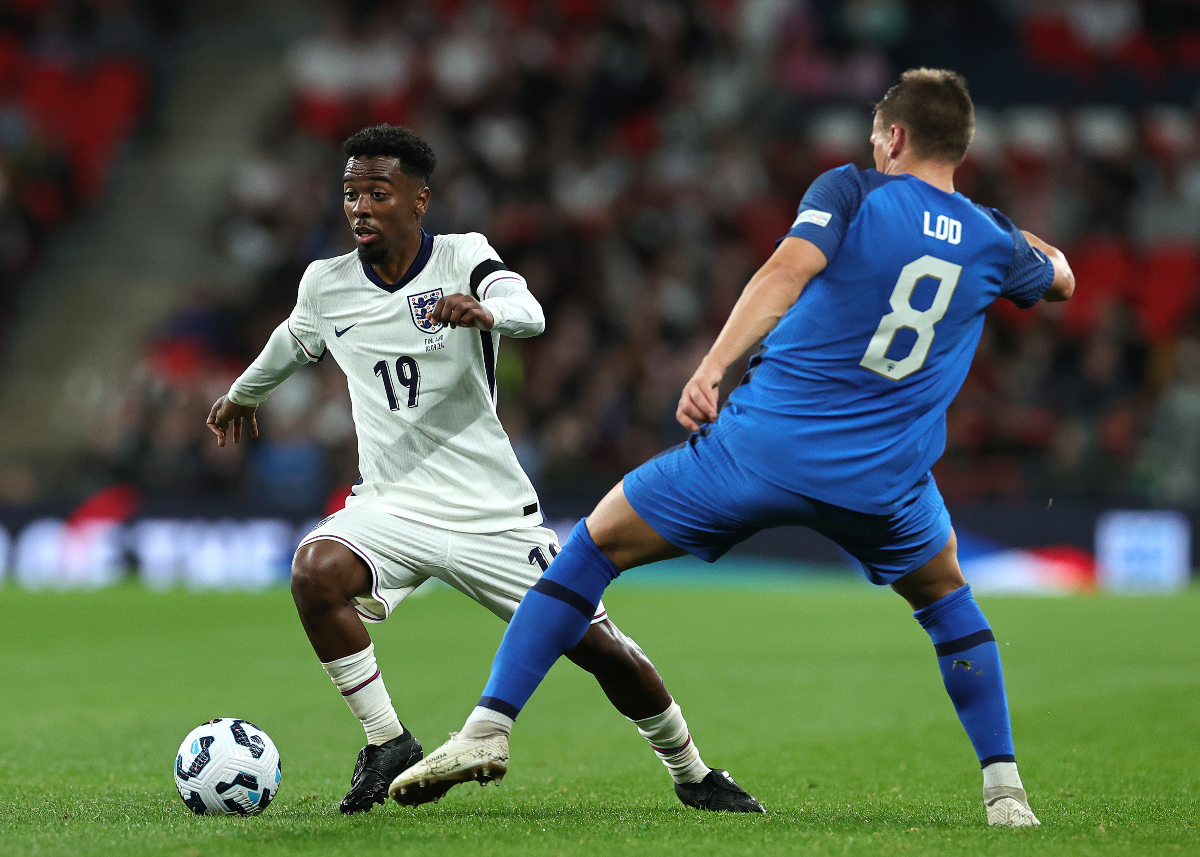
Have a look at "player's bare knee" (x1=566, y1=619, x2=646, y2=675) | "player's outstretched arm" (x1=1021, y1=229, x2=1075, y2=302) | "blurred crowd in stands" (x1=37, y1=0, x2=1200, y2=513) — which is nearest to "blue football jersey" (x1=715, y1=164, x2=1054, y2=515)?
"player's outstretched arm" (x1=1021, y1=229, x2=1075, y2=302)

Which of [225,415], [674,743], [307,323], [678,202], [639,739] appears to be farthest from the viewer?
[678,202]

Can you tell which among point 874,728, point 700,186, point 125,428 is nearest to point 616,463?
point 700,186

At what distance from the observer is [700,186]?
17.4 meters

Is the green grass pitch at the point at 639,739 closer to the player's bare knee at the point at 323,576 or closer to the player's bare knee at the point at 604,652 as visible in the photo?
the player's bare knee at the point at 604,652

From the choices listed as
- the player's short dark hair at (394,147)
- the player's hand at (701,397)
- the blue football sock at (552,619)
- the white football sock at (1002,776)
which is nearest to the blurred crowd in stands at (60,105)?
the player's short dark hair at (394,147)

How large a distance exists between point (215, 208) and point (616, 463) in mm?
8479

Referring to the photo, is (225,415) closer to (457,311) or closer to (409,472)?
(409,472)

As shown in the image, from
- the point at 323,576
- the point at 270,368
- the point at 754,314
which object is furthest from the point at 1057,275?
the point at 270,368

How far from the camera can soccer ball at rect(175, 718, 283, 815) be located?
15.3 feet

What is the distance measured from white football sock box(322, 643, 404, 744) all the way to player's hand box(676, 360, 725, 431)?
4.80ft

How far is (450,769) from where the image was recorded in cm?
413

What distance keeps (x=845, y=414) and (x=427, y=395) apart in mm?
1521

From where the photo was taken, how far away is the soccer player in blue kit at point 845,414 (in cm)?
425

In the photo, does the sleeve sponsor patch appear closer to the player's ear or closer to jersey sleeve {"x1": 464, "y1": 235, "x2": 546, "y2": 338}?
the player's ear
